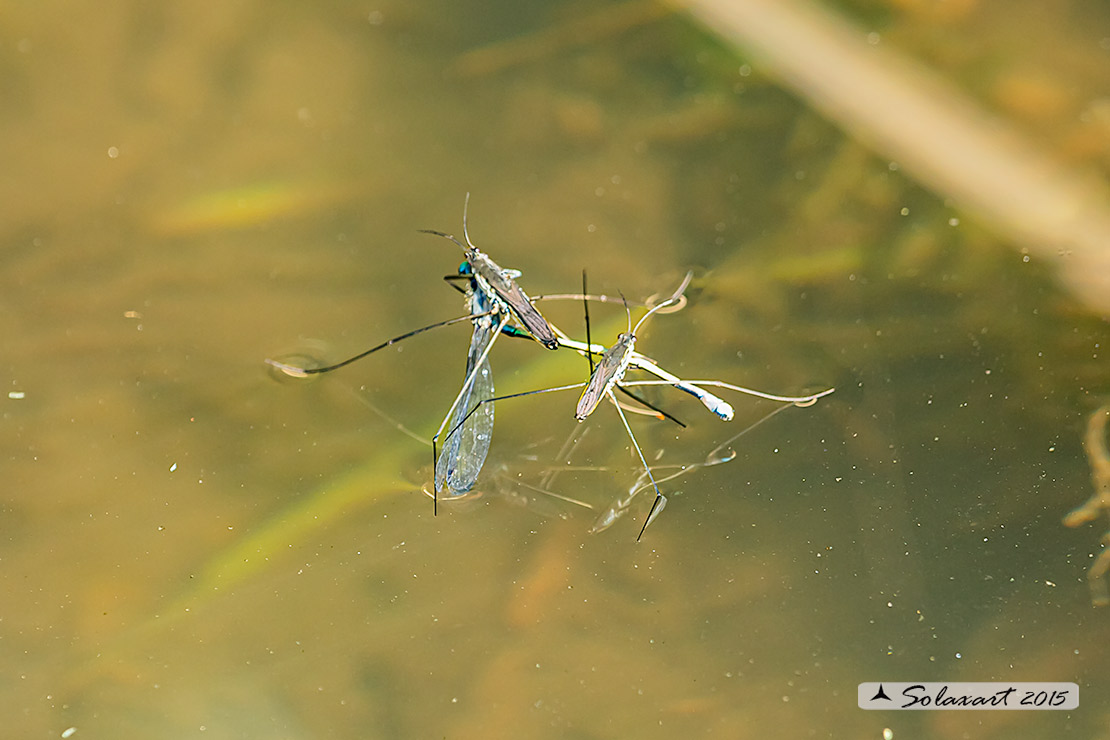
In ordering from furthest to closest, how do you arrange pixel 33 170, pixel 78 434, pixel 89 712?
pixel 33 170
pixel 78 434
pixel 89 712

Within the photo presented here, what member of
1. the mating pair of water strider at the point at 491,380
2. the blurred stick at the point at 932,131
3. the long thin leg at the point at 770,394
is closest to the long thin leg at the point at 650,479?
the mating pair of water strider at the point at 491,380

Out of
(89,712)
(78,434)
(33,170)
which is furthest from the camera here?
(33,170)

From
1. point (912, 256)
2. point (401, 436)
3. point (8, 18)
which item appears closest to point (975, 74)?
point (912, 256)

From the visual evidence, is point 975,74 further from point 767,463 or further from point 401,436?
point 401,436

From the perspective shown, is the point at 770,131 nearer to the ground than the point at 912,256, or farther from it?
farther from it

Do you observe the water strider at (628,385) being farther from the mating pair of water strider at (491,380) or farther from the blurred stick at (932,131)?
the blurred stick at (932,131)

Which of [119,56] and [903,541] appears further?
[119,56]

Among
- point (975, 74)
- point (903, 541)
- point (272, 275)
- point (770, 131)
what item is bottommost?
point (903, 541)

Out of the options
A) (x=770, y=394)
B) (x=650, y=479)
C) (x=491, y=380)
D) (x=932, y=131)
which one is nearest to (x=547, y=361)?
(x=491, y=380)
